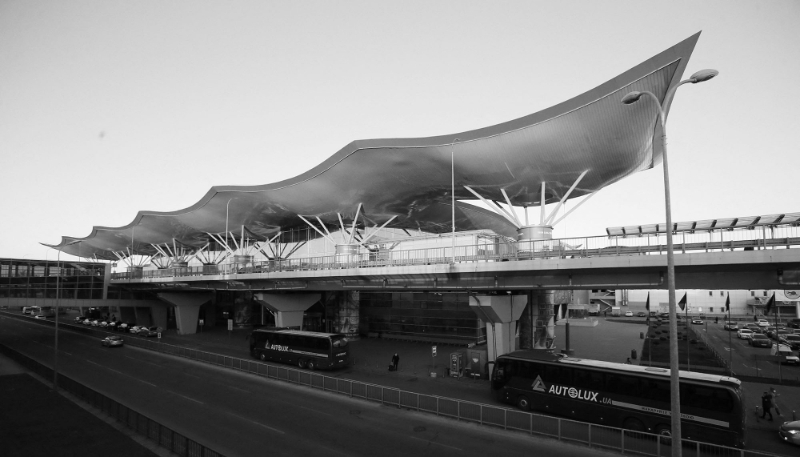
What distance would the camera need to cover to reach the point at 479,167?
3109 cm

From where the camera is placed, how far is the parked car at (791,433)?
659 inches

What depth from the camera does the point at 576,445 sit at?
16422 millimetres

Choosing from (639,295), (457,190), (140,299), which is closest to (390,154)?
(457,190)

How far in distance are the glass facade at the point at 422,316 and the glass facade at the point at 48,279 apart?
41.6m

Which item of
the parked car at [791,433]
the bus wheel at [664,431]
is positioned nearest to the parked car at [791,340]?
the parked car at [791,433]

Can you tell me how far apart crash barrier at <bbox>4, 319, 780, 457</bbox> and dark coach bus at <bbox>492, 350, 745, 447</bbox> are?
74cm

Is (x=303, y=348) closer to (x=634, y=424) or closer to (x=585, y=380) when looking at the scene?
(x=585, y=380)

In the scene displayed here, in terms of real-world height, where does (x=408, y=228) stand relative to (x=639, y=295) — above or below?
above

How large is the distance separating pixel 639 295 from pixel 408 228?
8890 centimetres

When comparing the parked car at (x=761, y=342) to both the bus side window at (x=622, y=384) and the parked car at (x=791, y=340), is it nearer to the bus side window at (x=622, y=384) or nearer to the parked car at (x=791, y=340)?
the parked car at (x=791, y=340)

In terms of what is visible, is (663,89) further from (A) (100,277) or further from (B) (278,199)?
(A) (100,277)

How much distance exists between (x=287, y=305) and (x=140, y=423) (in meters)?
27.4

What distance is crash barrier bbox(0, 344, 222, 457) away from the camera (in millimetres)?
13203

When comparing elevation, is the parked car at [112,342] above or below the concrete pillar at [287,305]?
below
